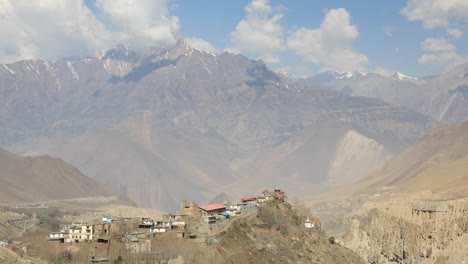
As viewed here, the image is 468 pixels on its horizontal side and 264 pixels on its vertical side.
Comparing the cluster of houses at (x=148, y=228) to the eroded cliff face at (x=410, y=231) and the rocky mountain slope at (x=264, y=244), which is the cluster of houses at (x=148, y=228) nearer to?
the rocky mountain slope at (x=264, y=244)

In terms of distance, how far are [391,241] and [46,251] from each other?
A: 111m

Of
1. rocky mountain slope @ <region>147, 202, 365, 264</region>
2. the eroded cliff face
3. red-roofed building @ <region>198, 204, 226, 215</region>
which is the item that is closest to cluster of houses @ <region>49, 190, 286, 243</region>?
red-roofed building @ <region>198, 204, 226, 215</region>

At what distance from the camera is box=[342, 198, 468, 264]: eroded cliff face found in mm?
160125

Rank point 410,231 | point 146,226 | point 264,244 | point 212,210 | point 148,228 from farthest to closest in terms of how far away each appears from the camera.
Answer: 1. point 410,231
2. point 212,210
3. point 146,226
4. point 264,244
5. point 148,228

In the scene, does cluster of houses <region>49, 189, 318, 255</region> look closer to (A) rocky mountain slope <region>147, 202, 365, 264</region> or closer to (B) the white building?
(B) the white building

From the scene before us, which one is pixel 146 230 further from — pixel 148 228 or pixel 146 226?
pixel 146 226

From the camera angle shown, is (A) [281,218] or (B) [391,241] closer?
(A) [281,218]

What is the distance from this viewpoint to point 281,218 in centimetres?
12519

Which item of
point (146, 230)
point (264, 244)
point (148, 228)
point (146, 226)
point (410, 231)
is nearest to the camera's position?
point (146, 230)

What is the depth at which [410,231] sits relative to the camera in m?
173

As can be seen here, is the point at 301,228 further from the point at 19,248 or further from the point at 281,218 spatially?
the point at 19,248

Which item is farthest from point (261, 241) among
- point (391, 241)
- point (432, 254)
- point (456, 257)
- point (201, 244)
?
point (391, 241)

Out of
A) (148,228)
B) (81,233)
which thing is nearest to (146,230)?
(148,228)

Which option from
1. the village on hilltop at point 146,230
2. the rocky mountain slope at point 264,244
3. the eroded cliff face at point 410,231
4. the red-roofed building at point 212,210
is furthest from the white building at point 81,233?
the eroded cliff face at point 410,231
